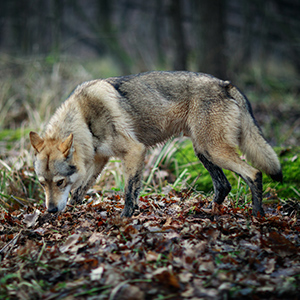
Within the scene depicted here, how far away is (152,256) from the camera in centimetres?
254

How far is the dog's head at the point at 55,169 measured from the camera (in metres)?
3.61

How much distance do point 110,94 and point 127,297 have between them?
2.80 m

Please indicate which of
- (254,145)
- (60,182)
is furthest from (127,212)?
(254,145)

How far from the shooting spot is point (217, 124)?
159 inches

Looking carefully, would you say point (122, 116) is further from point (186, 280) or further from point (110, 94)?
point (186, 280)

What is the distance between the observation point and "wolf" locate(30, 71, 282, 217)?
12.4 feet

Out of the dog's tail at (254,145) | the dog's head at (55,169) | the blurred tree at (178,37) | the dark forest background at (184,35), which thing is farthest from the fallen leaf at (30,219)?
the blurred tree at (178,37)

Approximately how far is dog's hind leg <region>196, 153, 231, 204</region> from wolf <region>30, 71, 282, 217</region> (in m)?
0.01

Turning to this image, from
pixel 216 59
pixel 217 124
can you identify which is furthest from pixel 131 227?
pixel 216 59

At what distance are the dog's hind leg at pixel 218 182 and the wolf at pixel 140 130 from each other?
0.01 meters

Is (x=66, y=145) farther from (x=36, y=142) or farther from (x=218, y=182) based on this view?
(x=218, y=182)

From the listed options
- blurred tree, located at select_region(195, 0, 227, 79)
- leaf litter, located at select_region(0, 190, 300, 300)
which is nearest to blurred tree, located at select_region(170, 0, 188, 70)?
blurred tree, located at select_region(195, 0, 227, 79)

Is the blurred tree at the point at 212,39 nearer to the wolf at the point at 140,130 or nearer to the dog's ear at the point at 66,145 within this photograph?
the wolf at the point at 140,130

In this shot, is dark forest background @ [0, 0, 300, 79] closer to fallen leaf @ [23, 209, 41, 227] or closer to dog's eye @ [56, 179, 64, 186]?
dog's eye @ [56, 179, 64, 186]
